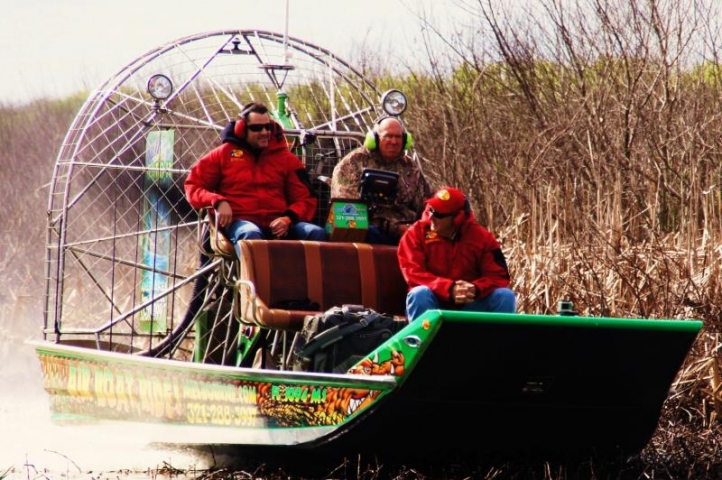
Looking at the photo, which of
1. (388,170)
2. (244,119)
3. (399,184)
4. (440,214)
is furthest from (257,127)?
(440,214)

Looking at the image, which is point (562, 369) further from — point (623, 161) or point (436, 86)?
point (436, 86)

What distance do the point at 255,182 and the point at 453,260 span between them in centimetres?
187

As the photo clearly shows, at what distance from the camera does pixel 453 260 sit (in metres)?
9.79

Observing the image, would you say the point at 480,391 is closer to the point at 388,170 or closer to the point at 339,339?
the point at 339,339

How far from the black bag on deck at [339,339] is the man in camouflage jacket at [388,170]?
1810mm

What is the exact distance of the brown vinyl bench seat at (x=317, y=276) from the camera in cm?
1034

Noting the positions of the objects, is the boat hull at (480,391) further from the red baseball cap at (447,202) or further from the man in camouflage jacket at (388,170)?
the man in camouflage jacket at (388,170)

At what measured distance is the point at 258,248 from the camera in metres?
10.4

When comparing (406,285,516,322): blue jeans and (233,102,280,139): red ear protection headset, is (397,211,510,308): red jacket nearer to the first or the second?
(406,285,516,322): blue jeans

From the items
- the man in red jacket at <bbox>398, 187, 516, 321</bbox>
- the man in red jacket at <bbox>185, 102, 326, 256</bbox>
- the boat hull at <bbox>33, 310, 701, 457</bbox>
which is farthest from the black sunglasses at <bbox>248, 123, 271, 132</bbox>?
the boat hull at <bbox>33, 310, 701, 457</bbox>

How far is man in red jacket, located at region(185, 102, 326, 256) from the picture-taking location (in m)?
10.9

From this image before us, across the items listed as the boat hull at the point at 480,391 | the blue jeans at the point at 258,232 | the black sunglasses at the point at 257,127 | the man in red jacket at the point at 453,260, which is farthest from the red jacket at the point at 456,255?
the black sunglasses at the point at 257,127

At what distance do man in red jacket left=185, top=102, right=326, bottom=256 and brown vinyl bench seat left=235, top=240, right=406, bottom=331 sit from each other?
0.34 meters

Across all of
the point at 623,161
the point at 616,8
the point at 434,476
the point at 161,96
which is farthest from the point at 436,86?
the point at 434,476
